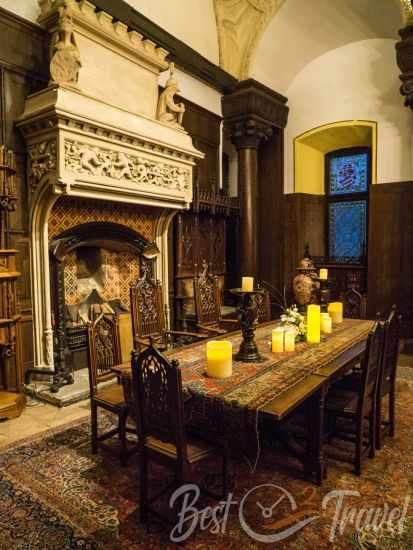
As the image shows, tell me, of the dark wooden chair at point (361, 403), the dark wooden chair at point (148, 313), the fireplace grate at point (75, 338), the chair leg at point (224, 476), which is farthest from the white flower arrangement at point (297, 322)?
the fireplace grate at point (75, 338)

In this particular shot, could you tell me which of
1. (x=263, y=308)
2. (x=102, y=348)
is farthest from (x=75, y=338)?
(x=263, y=308)

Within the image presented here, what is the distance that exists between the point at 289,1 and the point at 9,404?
20.0 ft

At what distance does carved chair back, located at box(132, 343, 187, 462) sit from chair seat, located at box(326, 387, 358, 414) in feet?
3.67

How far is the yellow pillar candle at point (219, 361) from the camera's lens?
2033mm

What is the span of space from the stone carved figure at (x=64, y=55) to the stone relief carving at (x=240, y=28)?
2902mm

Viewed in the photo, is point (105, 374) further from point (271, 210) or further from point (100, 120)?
point (271, 210)

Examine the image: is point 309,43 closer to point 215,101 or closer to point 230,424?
point 215,101

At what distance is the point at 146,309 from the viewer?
3.58 meters

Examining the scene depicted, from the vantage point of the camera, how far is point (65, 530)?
185 centimetres

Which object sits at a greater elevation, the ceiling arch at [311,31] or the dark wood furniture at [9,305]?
the ceiling arch at [311,31]

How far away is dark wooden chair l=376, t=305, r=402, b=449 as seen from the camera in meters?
2.48

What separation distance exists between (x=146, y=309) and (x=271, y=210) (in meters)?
3.89

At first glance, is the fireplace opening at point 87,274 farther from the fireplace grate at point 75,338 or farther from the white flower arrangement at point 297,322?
the white flower arrangement at point 297,322

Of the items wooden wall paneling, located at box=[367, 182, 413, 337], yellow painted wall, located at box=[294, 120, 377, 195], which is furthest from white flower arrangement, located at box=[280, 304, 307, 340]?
yellow painted wall, located at box=[294, 120, 377, 195]
